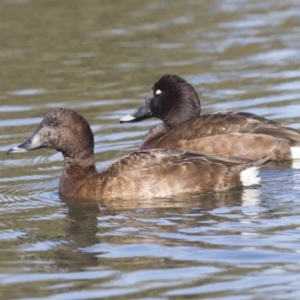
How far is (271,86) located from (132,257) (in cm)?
715

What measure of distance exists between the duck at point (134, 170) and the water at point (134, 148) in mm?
182

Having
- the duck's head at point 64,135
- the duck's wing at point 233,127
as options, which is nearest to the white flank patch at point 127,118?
the duck's wing at point 233,127

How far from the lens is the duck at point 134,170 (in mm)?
9562

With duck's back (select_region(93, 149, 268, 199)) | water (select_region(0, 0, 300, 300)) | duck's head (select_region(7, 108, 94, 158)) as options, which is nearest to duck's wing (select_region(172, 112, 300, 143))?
water (select_region(0, 0, 300, 300))

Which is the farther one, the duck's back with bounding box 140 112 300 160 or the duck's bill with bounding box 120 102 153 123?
the duck's bill with bounding box 120 102 153 123

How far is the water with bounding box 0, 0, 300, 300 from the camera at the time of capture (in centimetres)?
705

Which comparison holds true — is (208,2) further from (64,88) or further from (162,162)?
(162,162)

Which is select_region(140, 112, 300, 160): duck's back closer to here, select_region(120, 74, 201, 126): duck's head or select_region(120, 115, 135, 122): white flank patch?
select_region(120, 74, 201, 126): duck's head

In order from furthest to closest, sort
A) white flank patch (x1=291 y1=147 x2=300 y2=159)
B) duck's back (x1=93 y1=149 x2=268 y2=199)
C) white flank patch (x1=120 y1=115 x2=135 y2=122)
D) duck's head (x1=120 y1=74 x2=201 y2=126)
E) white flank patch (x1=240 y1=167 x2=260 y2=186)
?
white flank patch (x1=120 y1=115 x2=135 y2=122), duck's head (x1=120 y1=74 x2=201 y2=126), white flank patch (x1=291 y1=147 x2=300 y2=159), white flank patch (x1=240 y1=167 x2=260 y2=186), duck's back (x1=93 y1=149 x2=268 y2=199)

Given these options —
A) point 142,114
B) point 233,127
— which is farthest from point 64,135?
point 142,114

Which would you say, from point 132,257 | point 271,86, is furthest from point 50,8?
point 132,257

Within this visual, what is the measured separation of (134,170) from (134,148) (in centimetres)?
221

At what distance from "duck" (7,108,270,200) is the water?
182 mm

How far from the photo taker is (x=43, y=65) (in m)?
16.2
